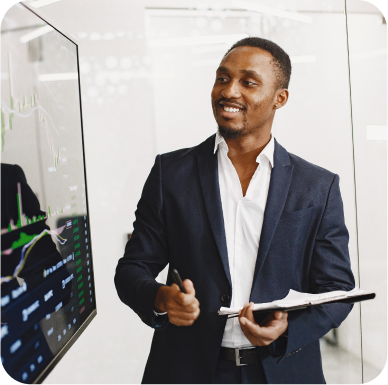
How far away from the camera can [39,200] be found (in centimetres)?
125

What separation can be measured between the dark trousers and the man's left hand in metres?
0.19

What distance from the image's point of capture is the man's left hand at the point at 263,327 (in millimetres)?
1064

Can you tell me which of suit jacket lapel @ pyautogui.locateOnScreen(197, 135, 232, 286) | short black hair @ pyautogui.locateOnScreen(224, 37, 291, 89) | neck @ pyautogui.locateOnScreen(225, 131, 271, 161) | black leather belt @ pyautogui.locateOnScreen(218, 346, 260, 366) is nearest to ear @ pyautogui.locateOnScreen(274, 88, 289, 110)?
short black hair @ pyautogui.locateOnScreen(224, 37, 291, 89)

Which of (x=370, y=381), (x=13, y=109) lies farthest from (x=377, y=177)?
(x=13, y=109)

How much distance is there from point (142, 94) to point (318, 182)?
129cm

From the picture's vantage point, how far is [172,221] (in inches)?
54.1

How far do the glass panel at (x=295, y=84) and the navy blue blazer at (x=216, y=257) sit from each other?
97 centimetres

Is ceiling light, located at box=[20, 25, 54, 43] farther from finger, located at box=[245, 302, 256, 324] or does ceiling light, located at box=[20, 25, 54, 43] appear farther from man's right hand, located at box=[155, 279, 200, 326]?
finger, located at box=[245, 302, 256, 324]

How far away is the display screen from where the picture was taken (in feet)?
3.42

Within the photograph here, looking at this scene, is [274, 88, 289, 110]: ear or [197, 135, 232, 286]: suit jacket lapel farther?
[274, 88, 289, 110]: ear

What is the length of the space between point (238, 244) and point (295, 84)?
159 centimetres

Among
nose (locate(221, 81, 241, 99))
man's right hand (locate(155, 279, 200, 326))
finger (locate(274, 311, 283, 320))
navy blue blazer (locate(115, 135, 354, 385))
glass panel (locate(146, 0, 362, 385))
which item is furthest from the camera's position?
glass panel (locate(146, 0, 362, 385))

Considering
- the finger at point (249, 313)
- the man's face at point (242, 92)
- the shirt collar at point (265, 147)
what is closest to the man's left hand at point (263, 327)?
the finger at point (249, 313)

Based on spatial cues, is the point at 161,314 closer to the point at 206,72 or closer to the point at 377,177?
the point at 206,72
